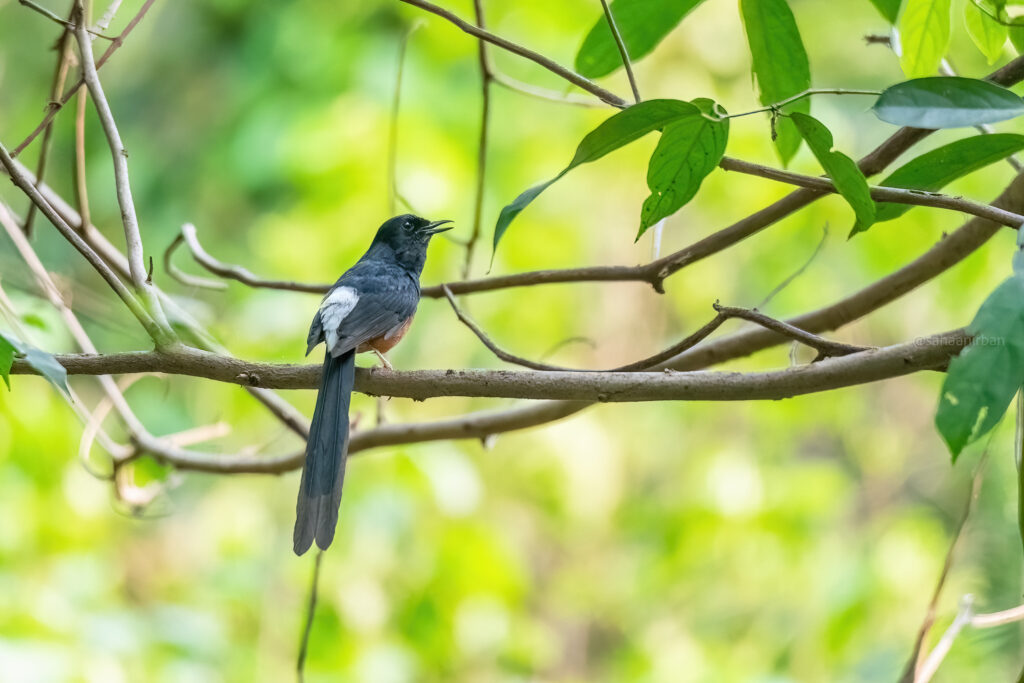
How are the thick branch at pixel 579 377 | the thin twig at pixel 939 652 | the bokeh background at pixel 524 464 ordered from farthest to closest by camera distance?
the bokeh background at pixel 524 464 < the thin twig at pixel 939 652 < the thick branch at pixel 579 377

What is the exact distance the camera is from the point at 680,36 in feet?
15.2

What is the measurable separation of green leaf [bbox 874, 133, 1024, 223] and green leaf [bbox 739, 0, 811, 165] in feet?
0.87

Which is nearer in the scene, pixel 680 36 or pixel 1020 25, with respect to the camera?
pixel 1020 25

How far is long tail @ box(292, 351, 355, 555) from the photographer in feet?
5.07

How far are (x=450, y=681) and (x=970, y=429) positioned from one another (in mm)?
3371

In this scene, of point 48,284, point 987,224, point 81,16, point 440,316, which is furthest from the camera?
point 440,316

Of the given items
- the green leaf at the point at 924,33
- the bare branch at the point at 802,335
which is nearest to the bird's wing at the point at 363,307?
the bare branch at the point at 802,335

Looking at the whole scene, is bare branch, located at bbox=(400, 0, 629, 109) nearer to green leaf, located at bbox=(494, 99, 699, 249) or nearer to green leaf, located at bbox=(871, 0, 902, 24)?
green leaf, located at bbox=(494, 99, 699, 249)

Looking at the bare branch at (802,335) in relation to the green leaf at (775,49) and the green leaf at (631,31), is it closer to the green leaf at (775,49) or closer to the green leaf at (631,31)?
the green leaf at (775,49)

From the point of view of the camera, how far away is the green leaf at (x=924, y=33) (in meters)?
1.56

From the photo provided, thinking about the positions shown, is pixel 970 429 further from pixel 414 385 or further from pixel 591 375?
pixel 414 385

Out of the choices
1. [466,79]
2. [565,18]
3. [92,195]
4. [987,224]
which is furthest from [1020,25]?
[92,195]

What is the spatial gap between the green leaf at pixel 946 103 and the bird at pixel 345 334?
1079mm

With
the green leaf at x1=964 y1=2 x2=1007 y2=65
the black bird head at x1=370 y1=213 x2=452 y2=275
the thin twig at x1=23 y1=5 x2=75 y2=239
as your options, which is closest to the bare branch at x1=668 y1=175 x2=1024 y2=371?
the green leaf at x1=964 y1=2 x2=1007 y2=65
